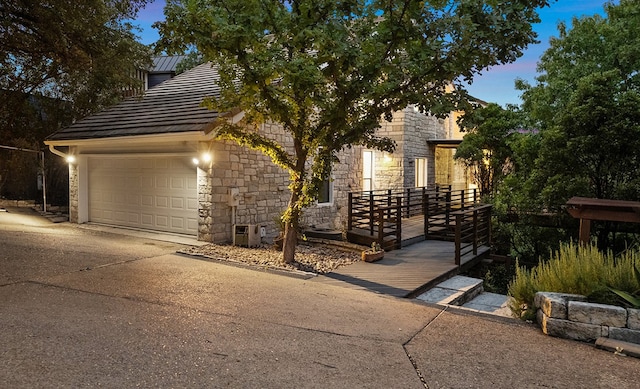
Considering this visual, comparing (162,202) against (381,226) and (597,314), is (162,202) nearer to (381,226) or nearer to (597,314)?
(381,226)

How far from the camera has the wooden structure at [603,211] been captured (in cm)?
621

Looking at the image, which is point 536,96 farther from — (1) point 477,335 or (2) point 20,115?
(2) point 20,115

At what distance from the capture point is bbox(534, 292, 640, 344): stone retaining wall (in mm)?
4738

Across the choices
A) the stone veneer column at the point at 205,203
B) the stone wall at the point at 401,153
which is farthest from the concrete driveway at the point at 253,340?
the stone wall at the point at 401,153

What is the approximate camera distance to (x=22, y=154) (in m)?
16.6

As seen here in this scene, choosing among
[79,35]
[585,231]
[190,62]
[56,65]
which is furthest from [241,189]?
[190,62]

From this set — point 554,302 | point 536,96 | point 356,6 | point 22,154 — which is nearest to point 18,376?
point 554,302

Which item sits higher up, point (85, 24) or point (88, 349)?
point (85, 24)

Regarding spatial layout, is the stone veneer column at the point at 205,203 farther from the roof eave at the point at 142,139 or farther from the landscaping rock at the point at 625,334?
the landscaping rock at the point at 625,334

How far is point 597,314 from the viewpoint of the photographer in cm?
484

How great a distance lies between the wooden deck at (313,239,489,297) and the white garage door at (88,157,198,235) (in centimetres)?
443

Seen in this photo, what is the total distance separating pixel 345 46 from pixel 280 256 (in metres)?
4.42

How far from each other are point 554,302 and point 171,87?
1202 cm

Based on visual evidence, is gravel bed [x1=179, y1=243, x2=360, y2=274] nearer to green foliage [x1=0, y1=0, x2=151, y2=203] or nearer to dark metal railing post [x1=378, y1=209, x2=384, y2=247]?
dark metal railing post [x1=378, y1=209, x2=384, y2=247]
